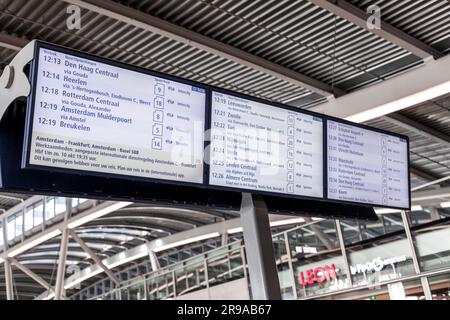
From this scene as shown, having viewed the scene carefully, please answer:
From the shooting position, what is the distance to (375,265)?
14359 mm

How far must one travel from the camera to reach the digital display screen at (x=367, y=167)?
5.74m

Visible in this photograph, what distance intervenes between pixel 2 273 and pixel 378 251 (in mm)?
33234

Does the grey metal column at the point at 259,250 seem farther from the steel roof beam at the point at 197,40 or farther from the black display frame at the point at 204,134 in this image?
the steel roof beam at the point at 197,40

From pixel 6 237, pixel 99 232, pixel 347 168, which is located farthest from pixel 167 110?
pixel 99 232

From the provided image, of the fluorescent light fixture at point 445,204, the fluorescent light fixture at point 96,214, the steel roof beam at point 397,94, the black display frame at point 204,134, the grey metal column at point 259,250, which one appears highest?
the fluorescent light fixture at point 96,214

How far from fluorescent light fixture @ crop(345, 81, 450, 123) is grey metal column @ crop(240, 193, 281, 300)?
6.81 metres

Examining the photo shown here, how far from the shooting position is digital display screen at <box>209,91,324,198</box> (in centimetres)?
486

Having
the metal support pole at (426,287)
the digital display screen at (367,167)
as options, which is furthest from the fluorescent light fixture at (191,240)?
the digital display screen at (367,167)

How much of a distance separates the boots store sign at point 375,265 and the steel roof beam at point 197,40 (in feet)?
14.4

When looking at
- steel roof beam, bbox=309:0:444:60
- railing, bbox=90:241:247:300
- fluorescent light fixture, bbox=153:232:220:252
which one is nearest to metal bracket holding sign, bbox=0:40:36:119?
steel roof beam, bbox=309:0:444:60

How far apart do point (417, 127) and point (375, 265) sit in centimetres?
352

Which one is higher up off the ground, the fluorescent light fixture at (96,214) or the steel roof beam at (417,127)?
the steel roof beam at (417,127)

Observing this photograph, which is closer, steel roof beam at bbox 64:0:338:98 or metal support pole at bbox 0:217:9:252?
steel roof beam at bbox 64:0:338:98

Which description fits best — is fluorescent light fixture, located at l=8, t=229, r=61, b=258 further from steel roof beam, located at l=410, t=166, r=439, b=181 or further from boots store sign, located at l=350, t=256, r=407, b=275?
steel roof beam, located at l=410, t=166, r=439, b=181
